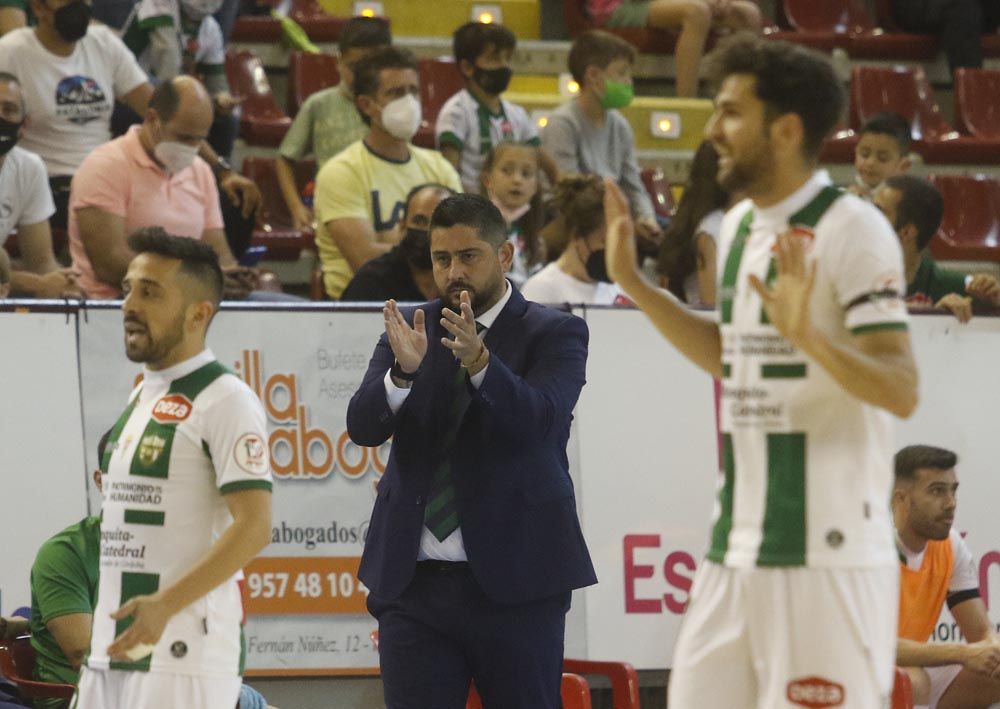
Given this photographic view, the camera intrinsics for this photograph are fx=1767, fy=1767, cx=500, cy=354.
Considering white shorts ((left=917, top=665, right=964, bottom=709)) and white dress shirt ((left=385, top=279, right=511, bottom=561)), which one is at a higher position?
white dress shirt ((left=385, top=279, right=511, bottom=561))

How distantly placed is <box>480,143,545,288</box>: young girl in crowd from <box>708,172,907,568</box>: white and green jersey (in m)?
4.56

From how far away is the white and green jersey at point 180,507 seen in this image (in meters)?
4.09

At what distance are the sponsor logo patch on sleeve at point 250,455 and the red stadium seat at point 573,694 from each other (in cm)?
198

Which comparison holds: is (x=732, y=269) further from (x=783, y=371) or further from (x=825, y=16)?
(x=825, y=16)

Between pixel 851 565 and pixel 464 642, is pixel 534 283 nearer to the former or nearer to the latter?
pixel 464 642

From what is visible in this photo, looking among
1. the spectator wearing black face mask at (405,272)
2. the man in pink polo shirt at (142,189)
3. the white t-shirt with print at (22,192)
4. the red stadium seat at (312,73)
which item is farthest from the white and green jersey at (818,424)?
the red stadium seat at (312,73)

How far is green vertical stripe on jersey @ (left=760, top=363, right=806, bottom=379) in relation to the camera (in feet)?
11.4

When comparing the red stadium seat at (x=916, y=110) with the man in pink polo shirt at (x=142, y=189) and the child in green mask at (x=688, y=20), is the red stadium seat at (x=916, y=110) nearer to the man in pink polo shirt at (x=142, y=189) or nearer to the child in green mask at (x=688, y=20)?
A: the child in green mask at (x=688, y=20)

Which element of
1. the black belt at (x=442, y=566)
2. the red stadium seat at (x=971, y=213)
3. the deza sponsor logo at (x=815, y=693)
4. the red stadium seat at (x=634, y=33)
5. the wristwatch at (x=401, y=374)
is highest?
the red stadium seat at (x=634, y=33)

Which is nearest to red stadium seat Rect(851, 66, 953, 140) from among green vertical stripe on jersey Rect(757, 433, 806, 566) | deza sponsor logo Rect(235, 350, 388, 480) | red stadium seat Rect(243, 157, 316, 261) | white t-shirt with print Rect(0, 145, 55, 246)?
red stadium seat Rect(243, 157, 316, 261)

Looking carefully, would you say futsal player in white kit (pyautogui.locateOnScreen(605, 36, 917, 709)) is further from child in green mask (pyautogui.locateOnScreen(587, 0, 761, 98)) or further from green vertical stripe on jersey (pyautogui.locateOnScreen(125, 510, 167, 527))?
child in green mask (pyautogui.locateOnScreen(587, 0, 761, 98))

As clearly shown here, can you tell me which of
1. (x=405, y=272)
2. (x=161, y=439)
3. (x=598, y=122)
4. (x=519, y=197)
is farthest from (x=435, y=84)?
(x=161, y=439)

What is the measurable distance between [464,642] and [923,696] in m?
2.58

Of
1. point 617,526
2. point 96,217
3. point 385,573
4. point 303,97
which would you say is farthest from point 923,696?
A: point 303,97
